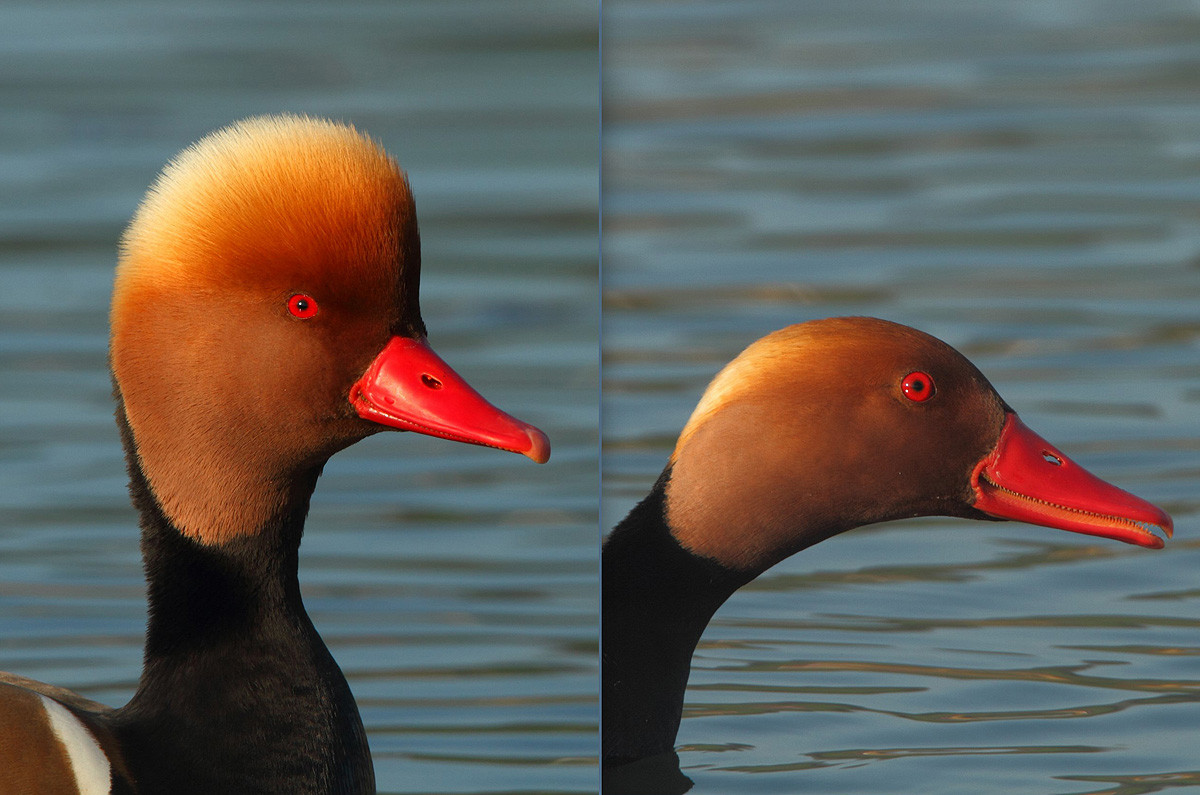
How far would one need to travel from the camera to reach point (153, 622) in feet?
7.83

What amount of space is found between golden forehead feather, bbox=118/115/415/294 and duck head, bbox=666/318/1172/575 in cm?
63

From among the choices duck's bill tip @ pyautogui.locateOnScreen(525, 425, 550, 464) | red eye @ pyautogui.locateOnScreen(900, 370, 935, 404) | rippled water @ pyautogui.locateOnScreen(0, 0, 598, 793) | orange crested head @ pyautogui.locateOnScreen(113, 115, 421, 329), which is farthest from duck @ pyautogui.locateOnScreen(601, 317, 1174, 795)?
orange crested head @ pyautogui.locateOnScreen(113, 115, 421, 329)

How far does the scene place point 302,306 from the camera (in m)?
2.26

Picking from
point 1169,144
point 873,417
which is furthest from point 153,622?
point 1169,144

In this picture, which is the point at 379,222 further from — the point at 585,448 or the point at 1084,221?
the point at 1084,221

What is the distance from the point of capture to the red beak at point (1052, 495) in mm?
2537

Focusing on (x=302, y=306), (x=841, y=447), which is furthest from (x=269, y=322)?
(x=841, y=447)

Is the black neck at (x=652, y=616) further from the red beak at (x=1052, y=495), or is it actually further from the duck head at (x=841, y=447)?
the red beak at (x=1052, y=495)

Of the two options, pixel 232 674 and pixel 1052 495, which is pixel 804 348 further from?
pixel 232 674

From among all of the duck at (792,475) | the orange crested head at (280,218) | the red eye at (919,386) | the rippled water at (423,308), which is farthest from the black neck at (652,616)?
the orange crested head at (280,218)

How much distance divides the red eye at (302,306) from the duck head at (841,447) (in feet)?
2.03

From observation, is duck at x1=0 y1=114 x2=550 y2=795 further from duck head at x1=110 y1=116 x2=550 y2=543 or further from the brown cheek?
the brown cheek

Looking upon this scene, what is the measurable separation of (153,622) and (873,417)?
99 cm

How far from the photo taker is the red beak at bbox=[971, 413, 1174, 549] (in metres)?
2.54
